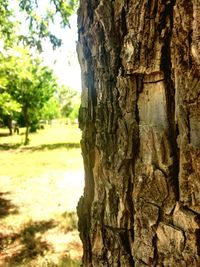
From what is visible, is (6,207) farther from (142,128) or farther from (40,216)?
(142,128)

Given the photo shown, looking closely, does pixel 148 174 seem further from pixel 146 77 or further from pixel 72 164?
pixel 72 164

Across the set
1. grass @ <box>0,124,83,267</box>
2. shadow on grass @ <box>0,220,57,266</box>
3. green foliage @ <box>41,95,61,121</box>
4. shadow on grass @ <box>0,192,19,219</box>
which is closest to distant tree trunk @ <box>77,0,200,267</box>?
grass @ <box>0,124,83,267</box>

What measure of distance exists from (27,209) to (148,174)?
9291 millimetres

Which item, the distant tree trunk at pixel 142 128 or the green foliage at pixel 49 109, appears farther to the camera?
the green foliage at pixel 49 109

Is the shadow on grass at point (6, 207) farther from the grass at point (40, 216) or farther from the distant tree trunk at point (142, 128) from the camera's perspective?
the distant tree trunk at point (142, 128)

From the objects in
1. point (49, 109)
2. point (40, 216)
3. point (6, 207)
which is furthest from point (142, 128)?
point (49, 109)

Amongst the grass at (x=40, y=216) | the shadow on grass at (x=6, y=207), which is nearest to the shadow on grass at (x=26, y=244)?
the grass at (x=40, y=216)

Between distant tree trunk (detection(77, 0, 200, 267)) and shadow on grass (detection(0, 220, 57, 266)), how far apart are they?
5293mm

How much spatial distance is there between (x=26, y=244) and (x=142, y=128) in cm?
654

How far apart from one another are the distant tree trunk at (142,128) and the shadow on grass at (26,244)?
529cm

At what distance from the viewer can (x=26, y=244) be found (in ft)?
24.7

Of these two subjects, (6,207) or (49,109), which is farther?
(49,109)

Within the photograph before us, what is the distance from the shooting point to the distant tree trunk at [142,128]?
1535mm

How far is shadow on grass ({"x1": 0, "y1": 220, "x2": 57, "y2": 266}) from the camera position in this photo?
22.5ft
